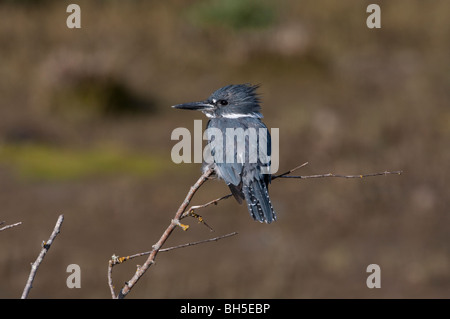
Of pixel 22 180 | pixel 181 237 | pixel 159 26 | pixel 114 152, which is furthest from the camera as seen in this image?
pixel 159 26

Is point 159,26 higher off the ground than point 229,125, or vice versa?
point 159,26

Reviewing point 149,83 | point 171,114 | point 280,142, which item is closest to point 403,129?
point 280,142

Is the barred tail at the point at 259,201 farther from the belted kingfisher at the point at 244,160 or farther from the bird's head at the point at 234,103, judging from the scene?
the bird's head at the point at 234,103

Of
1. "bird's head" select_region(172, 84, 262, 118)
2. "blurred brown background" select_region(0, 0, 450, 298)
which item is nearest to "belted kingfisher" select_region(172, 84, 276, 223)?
"bird's head" select_region(172, 84, 262, 118)

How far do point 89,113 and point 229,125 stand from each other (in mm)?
9471

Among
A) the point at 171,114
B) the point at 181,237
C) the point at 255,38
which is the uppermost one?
the point at 255,38

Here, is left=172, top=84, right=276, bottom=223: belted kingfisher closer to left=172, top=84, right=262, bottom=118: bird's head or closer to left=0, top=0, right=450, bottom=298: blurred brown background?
left=172, top=84, right=262, bottom=118: bird's head

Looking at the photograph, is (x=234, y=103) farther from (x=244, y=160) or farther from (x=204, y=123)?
Result: (x=204, y=123)

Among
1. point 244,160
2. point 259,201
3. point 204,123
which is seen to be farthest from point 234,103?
point 204,123

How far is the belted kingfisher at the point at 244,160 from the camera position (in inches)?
193

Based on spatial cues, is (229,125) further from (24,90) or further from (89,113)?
(24,90)

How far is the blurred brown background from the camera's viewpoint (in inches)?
396

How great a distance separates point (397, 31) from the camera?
17859 millimetres

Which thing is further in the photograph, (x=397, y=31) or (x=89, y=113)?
(x=397, y=31)
